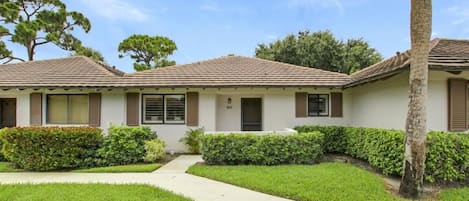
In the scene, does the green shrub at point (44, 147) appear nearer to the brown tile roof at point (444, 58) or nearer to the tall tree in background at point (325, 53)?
the brown tile roof at point (444, 58)

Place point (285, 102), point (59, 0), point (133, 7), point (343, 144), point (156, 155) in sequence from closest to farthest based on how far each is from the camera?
point (156, 155) → point (343, 144) → point (285, 102) → point (133, 7) → point (59, 0)

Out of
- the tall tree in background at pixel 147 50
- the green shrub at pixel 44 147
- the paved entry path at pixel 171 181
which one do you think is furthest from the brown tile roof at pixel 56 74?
the tall tree in background at pixel 147 50

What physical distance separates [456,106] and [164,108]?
430 inches

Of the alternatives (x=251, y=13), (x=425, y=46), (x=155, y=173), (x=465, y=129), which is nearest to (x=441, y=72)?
(x=465, y=129)

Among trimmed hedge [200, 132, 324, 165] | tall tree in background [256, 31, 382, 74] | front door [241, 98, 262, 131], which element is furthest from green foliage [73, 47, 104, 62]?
trimmed hedge [200, 132, 324, 165]

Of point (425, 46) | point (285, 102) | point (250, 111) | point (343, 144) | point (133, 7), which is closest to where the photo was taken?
point (425, 46)

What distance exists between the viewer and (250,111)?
15.2 meters

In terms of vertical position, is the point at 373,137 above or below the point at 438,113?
below

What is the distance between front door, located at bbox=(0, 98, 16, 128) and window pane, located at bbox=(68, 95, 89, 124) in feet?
11.2

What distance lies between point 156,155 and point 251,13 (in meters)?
12.0

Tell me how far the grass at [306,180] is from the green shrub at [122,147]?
2.56 meters

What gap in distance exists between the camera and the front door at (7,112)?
49.9 ft

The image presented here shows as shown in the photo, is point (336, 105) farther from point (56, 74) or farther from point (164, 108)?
point (56, 74)

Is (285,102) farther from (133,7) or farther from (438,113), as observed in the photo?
(133,7)
